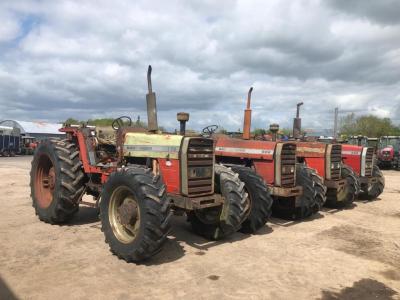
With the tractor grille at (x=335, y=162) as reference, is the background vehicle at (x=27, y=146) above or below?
below

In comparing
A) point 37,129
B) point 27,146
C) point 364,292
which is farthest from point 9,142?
point 364,292

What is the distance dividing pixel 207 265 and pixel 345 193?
633 centimetres

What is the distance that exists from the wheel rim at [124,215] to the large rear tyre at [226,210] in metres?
1.30

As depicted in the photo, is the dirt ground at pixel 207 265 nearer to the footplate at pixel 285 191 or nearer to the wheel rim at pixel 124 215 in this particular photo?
the wheel rim at pixel 124 215

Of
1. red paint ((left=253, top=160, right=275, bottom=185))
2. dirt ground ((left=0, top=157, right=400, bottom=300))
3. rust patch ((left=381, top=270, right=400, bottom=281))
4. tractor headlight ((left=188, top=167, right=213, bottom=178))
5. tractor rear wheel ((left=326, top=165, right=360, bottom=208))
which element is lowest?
rust patch ((left=381, top=270, right=400, bottom=281))

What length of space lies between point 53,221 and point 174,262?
3.03m

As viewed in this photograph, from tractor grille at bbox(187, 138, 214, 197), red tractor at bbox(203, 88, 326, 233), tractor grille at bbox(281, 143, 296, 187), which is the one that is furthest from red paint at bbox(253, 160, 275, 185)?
tractor grille at bbox(187, 138, 214, 197)

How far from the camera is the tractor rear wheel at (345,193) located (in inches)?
420

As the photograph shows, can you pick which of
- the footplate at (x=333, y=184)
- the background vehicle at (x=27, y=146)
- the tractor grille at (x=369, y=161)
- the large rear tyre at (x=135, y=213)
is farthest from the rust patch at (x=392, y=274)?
the background vehicle at (x=27, y=146)

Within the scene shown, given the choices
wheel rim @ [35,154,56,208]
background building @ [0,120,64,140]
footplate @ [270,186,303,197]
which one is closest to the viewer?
footplate @ [270,186,303,197]

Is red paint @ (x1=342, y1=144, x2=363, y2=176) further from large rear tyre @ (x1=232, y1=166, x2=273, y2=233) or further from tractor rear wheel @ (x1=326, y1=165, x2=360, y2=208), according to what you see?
large rear tyre @ (x1=232, y1=166, x2=273, y2=233)

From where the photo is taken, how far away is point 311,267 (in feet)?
18.4

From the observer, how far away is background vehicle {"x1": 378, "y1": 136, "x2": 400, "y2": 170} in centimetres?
2658

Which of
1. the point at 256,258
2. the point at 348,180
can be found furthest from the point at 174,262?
the point at 348,180
